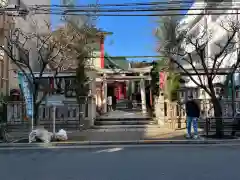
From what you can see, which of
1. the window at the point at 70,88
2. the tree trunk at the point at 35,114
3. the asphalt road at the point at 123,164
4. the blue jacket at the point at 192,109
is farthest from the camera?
A: the window at the point at 70,88

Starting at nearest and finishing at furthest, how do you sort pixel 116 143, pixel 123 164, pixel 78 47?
pixel 123 164
pixel 116 143
pixel 78 47

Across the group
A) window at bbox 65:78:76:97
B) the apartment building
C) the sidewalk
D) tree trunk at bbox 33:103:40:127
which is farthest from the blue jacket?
window at bbox 65:78:76:97

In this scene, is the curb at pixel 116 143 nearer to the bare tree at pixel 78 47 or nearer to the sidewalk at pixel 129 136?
the sidewalk at pixel 129 136

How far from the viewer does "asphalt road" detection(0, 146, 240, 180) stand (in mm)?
8203

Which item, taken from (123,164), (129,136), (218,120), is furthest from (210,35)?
(123,164)

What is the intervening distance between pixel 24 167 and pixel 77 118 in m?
9.94

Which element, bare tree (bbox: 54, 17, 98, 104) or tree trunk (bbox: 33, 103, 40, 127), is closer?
tree trunk (bbox: 33, 103, 40, 127)

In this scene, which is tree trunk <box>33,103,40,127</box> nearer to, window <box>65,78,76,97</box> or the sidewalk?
the sidewalk

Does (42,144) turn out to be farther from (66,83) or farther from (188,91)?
(188,91)

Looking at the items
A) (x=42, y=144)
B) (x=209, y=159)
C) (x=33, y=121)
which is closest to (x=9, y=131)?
(x=33, y=121)

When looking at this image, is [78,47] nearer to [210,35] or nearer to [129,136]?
[129,136]

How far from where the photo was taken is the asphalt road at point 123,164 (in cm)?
820

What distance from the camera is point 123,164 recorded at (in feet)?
31.9

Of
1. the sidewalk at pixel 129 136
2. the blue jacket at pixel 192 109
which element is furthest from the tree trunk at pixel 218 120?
the sidewalk at pixel 129 136
